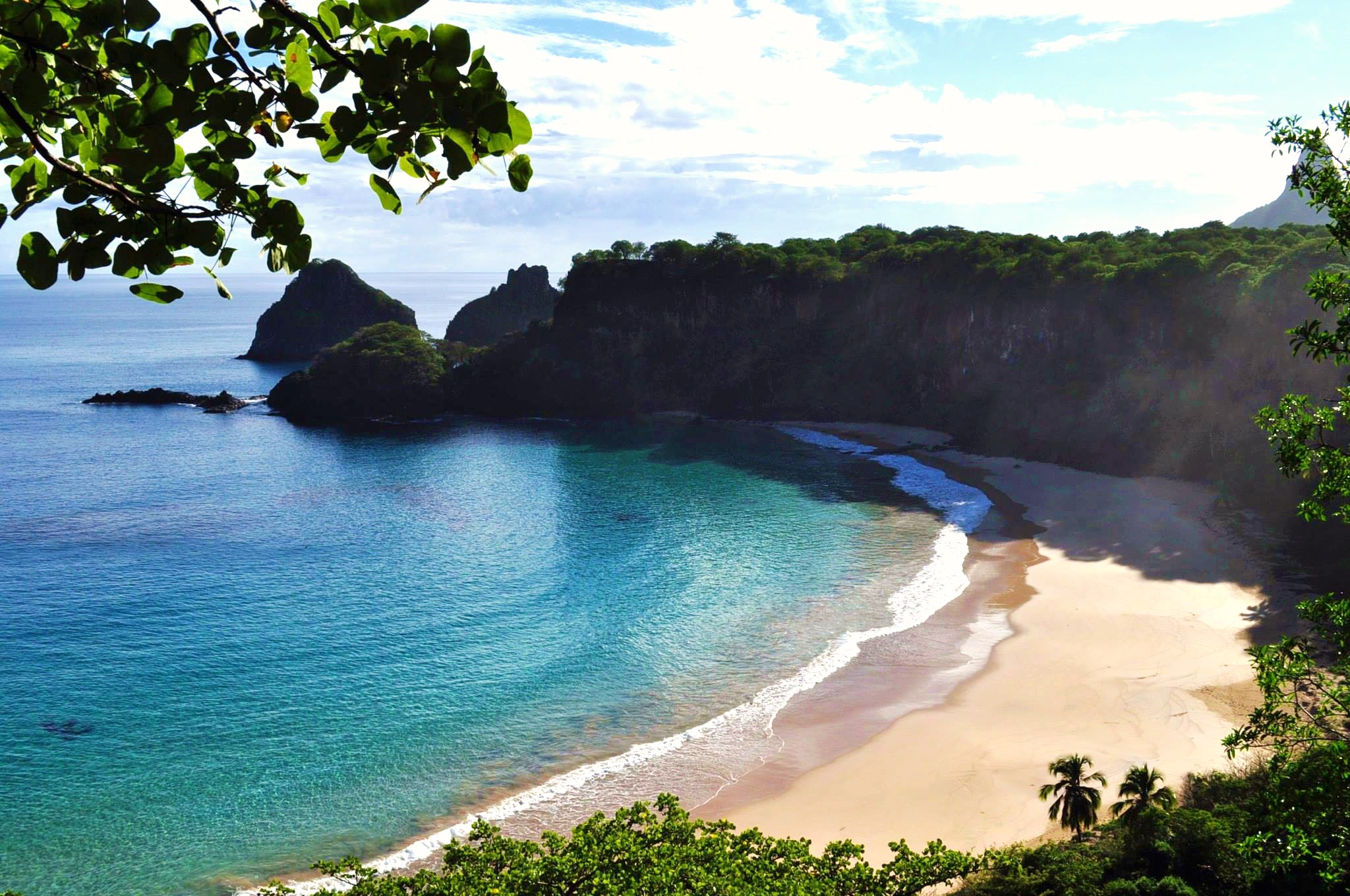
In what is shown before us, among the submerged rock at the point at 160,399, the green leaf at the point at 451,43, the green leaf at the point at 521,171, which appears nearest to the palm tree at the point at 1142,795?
the green leaf at the point at 521,171

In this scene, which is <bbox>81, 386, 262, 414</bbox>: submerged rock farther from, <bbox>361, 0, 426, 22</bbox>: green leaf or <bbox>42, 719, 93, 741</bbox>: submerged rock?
<bbox>361, 0, 426, 22</bbox>: green leaf

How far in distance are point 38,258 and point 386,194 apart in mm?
1037

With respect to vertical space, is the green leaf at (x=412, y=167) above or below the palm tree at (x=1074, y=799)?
above

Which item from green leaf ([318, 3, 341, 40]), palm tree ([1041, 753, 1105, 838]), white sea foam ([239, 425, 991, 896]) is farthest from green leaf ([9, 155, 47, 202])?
palm tree ([1041, 753, 1105, 838])

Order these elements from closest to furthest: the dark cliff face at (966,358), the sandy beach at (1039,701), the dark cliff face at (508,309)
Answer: the sandy beach at (1039,701)
the dark cliff face at (966,358)
the dark cliff face at (508,309)

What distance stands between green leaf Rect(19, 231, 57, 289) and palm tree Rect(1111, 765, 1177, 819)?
2125 centimetres

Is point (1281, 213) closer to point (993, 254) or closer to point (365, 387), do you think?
point (993, 254)

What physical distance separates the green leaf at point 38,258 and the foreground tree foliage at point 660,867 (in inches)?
537

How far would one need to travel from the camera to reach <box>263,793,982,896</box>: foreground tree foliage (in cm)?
1441

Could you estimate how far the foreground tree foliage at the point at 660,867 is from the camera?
567 inches

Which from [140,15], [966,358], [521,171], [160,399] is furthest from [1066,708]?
[160,399]

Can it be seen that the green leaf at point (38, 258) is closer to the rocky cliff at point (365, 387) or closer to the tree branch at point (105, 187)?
the tree branch at point (105, 187)

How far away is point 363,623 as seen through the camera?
3622 cm

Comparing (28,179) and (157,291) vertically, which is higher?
(28,179)
